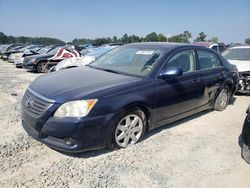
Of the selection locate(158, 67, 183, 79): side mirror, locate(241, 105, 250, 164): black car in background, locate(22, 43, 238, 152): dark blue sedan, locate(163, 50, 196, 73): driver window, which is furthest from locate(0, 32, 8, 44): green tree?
locate(241, 105, 250, 164): black car in background

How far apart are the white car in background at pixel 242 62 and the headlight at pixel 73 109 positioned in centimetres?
581

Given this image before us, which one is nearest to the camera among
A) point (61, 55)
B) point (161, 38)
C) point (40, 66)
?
point (61, 55)

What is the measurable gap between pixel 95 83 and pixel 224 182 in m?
2.08

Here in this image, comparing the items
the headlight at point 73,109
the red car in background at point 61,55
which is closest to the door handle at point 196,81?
the headlight at point 73,109

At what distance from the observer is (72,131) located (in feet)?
10.5

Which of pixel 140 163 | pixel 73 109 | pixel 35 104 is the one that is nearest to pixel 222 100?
pixel 140 163

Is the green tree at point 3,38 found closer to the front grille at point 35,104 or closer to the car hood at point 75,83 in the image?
the car hood at point 75,83

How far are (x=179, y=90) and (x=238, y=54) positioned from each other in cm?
537

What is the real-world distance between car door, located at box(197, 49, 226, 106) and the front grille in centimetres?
296

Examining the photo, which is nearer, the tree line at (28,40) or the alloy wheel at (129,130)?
the alloy wheel at (129,130)

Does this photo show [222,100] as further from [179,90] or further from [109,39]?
[109,39]

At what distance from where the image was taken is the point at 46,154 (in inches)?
142

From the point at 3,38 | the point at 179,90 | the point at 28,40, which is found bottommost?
the point at 179,90

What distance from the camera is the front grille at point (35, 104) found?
129 inches
